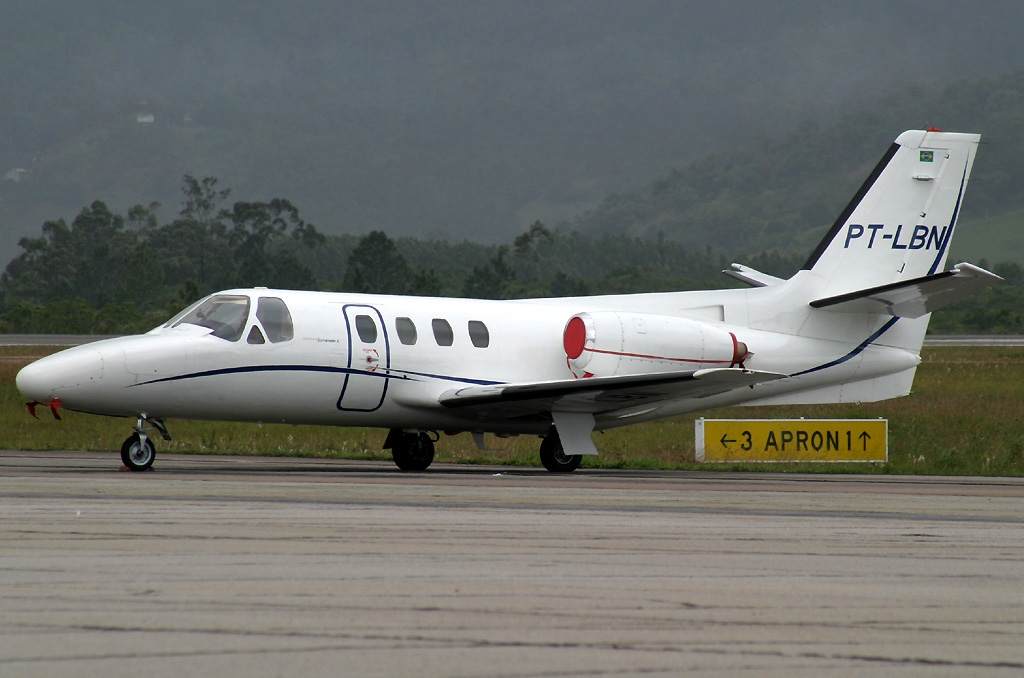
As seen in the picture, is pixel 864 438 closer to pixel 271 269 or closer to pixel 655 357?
pixel 655 357

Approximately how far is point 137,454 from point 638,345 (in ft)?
26.6

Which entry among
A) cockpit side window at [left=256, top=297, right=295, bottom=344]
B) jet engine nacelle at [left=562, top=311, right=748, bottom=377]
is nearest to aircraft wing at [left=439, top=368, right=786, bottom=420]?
jet engine nacelle at [left=562, top=311, right=748, bottom=377]

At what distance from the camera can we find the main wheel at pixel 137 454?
16.7 metres

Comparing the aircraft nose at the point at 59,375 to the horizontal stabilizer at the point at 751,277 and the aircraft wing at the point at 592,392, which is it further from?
the horizontal stabilizer at the point at 751,277

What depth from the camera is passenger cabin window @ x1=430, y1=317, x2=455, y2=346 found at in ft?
64.2

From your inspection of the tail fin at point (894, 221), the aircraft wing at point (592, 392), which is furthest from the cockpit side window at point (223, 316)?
the tail fin at point (894, 221)

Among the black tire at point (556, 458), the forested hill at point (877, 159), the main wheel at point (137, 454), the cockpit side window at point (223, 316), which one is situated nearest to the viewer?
the main wheel at point (137, 454)

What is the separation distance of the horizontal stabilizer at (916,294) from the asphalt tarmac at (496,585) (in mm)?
6821

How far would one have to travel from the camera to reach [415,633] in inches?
244

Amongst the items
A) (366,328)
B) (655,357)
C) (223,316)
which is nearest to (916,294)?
(655,357)

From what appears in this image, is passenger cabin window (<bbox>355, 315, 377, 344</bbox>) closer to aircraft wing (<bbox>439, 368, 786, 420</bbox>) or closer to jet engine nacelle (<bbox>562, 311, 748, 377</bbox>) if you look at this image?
aircraft wing (<bbox>439, 368, 786, 420</bbox>)

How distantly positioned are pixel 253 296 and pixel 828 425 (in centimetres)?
1136

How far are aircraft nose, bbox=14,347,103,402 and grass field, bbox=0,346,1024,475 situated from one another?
23.5ft

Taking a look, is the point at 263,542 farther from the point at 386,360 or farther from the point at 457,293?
the point at 457,293
